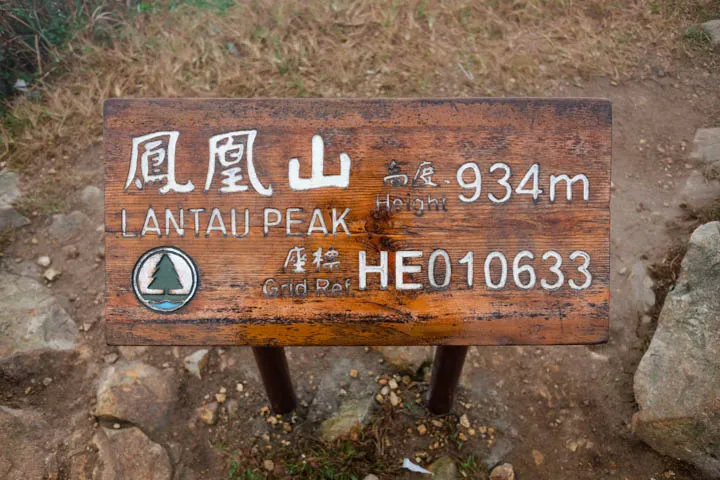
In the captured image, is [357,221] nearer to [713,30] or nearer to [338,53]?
[338,53]

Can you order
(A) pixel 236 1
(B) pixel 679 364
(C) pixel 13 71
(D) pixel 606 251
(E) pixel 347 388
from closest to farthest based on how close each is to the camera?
(D) pixel 606 251 < (B) pixel 679 364 < (E) pixel 347 388 < (C) pixel 13 71 < (A) pixel 236 1

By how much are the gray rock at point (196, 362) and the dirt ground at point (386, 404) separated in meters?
0.04

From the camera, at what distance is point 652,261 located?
3.00m

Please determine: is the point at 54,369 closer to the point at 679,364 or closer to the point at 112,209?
the point at 112,209

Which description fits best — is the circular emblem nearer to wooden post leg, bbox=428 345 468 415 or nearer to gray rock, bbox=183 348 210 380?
wooden post leg, bbox=428 345 468 415

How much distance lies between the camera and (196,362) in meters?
2.72

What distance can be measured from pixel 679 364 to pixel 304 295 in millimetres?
1815

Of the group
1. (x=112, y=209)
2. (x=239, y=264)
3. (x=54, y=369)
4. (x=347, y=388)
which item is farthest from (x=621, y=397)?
(x=54, y=369)

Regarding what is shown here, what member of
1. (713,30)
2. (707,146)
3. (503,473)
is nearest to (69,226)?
(503,473)

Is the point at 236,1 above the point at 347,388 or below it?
above

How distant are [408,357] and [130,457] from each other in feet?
4.46

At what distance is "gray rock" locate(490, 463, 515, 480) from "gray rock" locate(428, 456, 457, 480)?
0.17 meters

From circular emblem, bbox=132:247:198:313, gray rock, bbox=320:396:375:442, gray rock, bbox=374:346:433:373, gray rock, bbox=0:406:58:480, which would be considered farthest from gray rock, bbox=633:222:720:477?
gray rock, bbox=0:406:58:480

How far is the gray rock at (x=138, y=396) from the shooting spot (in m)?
2.52
